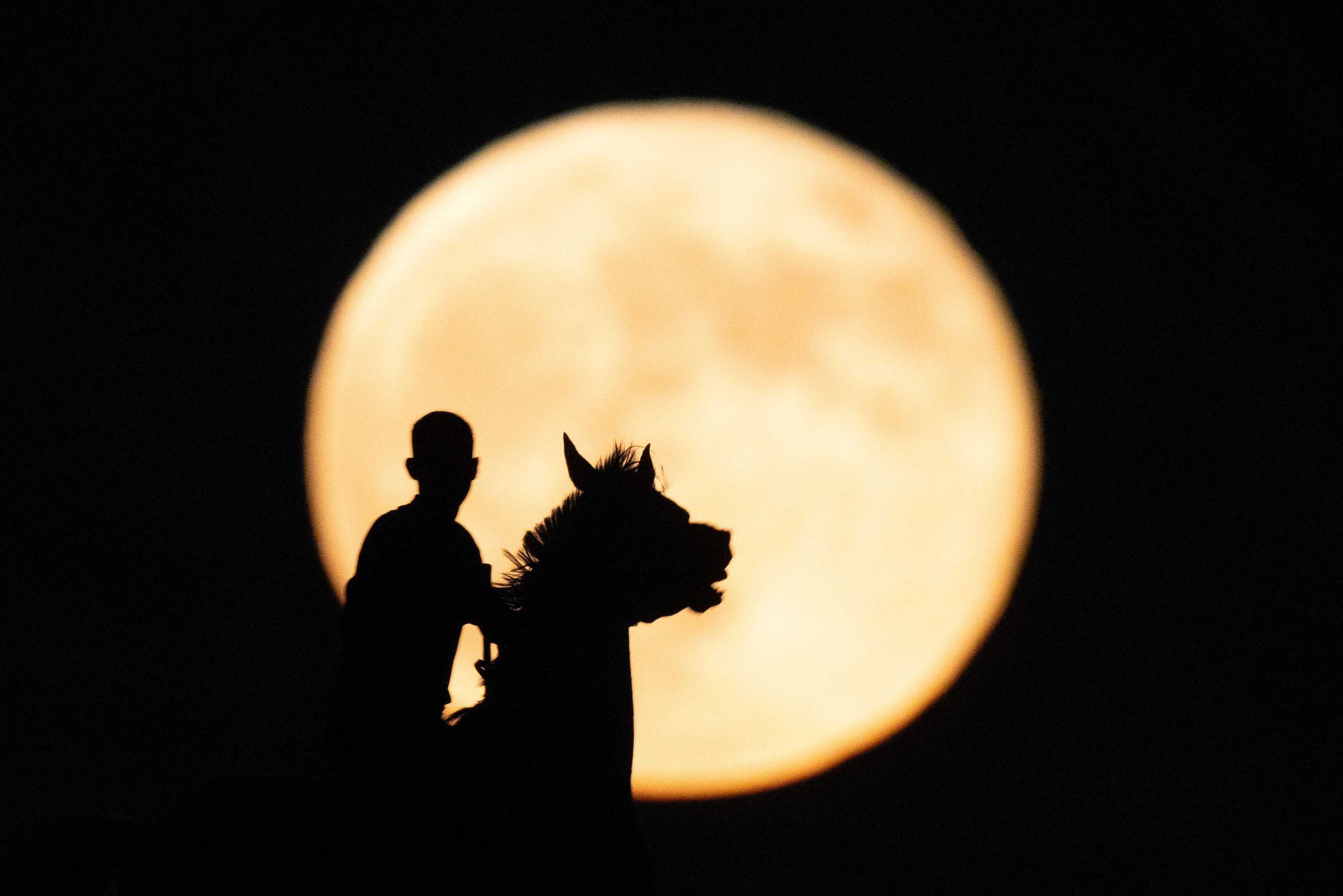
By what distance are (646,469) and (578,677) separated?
708 millimetres

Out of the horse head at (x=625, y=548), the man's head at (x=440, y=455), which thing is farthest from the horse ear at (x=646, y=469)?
the man's head at (x=440, y=455)

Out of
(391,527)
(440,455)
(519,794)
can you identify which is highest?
(440,455)

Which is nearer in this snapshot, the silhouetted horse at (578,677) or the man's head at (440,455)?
the silhouetted horse at (578,677)

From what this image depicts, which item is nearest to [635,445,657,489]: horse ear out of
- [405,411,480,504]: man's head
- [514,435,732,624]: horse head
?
[514,435,732,624]: horse head

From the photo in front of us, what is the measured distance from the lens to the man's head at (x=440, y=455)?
8.85 feet

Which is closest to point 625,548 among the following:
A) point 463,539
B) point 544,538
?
point 544,538

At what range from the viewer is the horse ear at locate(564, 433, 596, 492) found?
9.11 feet

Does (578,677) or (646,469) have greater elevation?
(646,469)

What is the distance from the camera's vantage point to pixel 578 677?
8.70 feet

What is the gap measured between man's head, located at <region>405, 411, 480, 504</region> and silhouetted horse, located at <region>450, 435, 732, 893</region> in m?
0.30

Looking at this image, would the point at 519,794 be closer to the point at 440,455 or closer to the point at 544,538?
the point at 544,538

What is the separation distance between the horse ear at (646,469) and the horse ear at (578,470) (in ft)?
0.51

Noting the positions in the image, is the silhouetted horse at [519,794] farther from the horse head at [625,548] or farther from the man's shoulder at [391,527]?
the man's shoulder at [391,527]

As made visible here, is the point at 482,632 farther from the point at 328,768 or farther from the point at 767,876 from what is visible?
the point at 767,876
